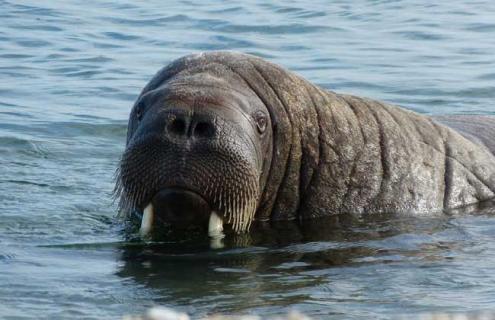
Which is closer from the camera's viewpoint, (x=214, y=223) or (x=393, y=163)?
(x=214, y=223)

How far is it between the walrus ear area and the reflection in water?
2.62 ft

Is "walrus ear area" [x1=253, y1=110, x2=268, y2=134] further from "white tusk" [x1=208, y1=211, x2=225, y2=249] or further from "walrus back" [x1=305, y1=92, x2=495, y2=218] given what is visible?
"white tusk" [x1=208, y1=211, x2=225, y2=249]

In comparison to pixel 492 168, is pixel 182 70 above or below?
above

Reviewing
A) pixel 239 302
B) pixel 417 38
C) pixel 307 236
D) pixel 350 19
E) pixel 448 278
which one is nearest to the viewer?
pixel 239 302

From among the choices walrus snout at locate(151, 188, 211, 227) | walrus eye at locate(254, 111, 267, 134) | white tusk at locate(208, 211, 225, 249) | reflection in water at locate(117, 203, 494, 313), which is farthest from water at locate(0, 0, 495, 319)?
walrus eye at locate(254, 111, 267, 134)

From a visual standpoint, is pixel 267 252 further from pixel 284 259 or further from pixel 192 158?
pixel 192 158

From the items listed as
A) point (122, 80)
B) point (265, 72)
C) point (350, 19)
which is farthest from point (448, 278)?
point (350, 19)

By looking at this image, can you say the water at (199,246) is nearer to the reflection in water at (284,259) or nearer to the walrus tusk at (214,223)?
the reflection in water at (284,259)

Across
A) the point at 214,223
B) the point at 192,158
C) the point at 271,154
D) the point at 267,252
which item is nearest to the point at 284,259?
the point at 267,252

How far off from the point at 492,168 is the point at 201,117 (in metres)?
3.25

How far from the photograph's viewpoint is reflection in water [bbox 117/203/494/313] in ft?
28.1

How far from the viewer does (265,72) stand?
10703 mm

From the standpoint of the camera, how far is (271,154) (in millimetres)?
10461

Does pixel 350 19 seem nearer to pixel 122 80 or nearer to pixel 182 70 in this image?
pixel 122 80
